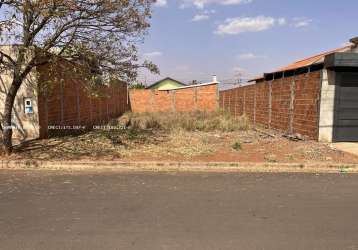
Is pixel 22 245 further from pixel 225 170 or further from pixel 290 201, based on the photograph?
pixel 225 170

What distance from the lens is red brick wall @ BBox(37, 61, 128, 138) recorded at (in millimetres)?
9742

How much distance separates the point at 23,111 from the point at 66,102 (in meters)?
2.65

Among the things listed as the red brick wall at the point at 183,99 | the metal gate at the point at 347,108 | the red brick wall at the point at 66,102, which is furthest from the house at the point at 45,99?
Answer: the red brick wall at the point at 183,99

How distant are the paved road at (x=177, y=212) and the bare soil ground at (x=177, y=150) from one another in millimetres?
1574

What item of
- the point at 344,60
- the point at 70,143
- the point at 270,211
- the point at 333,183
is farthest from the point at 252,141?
the point at 270,211

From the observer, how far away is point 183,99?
33.8 meters

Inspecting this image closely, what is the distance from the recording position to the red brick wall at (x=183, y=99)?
33312 mm

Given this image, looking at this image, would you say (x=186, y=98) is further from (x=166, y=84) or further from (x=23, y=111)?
(x=166, y=84)

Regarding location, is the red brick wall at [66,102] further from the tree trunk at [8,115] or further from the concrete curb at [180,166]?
the concrete curb at [180,166]

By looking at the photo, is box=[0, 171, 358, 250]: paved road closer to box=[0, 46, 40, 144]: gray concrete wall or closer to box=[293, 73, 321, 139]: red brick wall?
box=[0, 46, 40, 144]: gray concrete wall

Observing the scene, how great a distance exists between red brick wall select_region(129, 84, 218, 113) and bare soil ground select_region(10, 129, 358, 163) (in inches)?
815

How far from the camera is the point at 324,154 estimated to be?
948cm

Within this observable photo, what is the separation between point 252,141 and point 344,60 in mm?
4085

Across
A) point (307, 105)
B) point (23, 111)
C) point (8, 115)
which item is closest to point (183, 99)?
point (307, 105)
